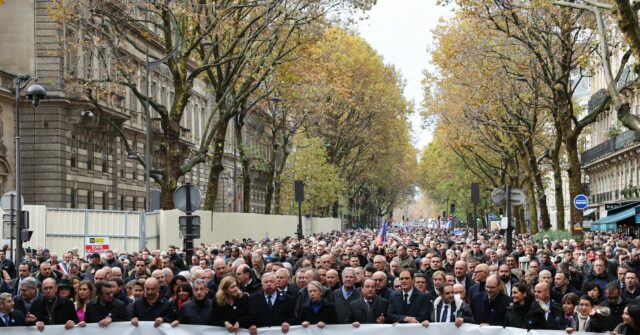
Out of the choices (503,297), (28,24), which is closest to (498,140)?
(28,24)

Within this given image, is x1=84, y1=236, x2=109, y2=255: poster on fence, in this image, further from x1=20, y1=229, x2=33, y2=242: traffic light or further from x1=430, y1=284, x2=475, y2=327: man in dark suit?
x1=430, y1=284, x2=475, y2=327: man in dark suit

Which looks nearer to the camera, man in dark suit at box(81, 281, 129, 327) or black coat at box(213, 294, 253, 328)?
black coat at box(213, 294, 253, 328)

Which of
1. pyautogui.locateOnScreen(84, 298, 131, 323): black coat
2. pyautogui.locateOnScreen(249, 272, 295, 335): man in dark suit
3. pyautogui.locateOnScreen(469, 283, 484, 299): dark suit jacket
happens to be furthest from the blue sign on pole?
pyautogui.locateOnScreen(84, 298, 131, 323): black coat

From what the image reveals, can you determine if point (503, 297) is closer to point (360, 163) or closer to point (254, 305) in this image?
point (254, 305)

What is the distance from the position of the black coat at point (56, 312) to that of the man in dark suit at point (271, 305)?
6.32 ft

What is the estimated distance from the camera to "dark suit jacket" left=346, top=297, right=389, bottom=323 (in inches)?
475

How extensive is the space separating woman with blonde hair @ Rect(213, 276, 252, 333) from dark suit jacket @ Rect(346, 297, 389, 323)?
1.61m

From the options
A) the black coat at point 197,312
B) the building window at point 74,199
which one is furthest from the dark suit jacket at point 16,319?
the building window at point 74,199

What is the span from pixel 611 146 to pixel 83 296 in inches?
2323

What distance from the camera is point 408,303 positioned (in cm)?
1254

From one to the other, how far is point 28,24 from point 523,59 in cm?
1921

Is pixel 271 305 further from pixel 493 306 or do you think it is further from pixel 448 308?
pixel 493 306

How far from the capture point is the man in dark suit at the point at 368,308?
12.1m

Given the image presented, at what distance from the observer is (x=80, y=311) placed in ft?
38.9
